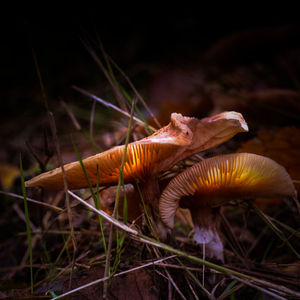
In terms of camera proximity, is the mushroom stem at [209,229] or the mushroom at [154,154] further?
the mushroom stem at [209,229]

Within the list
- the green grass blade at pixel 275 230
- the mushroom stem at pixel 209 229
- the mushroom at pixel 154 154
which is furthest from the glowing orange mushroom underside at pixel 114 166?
the green grass blade at pixel 275 230

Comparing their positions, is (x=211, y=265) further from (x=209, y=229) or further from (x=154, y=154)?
(x=154, y=154)

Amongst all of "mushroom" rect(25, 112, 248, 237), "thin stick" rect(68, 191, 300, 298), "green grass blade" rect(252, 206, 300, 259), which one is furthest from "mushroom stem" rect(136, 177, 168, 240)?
"green grass blade" rect(252, 206, 300, 259)

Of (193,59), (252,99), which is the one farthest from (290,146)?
(193,59)

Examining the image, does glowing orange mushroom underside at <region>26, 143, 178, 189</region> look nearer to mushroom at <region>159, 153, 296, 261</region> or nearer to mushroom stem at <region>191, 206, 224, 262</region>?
mushroom at <region>159, 153, 296, 261</region>

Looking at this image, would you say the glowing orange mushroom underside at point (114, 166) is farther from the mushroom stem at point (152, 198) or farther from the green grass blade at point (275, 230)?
the green grass blade at point (275, 230)

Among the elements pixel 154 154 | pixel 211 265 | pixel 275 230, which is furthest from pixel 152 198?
pixel 275 230
